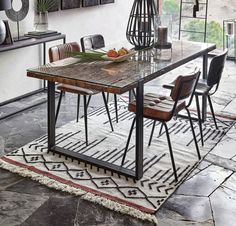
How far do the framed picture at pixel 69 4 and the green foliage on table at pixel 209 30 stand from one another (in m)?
2.79

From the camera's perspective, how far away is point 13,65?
4992 mm

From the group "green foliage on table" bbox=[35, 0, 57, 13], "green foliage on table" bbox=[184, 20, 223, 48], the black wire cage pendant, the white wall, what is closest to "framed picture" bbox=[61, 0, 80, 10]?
the white wall

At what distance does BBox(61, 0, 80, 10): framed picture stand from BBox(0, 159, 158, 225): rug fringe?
8.43 feet

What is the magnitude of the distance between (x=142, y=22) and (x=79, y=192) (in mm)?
1704

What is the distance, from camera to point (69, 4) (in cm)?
557

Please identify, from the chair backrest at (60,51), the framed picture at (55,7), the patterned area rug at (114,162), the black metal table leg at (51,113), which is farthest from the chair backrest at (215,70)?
the framed picture at (55,7)

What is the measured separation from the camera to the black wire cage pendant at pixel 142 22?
157 inches

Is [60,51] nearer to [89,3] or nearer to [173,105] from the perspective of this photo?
[173,105]

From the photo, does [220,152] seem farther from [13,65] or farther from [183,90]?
[13,65]

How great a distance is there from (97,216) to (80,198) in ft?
0.81

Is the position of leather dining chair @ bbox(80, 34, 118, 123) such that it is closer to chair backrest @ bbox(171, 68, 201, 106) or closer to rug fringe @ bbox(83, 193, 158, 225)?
chair backrest @ bbox(171, 68, 201, 106)

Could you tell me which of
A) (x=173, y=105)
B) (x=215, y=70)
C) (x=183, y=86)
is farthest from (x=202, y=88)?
(x=183, y=86)

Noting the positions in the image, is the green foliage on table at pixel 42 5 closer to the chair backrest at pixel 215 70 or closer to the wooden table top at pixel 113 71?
the wooden table top at pixel 113 71

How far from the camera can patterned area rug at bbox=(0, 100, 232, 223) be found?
310cm
